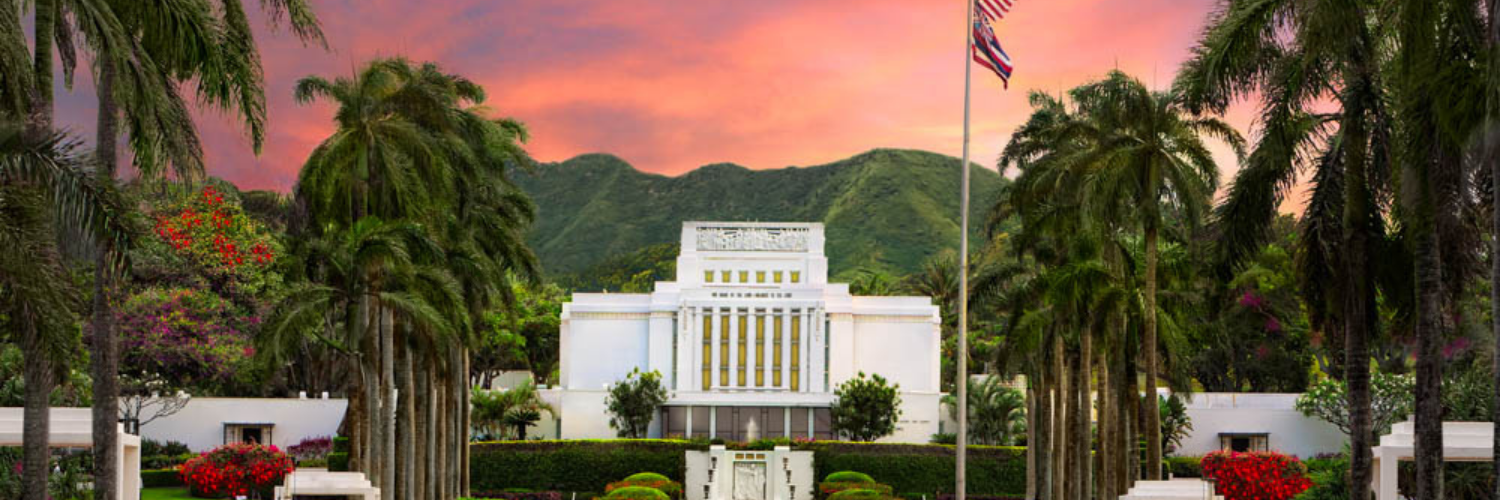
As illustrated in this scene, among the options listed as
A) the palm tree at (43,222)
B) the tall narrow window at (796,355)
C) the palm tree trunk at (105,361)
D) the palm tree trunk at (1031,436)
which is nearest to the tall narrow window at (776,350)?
the tall narrow window at (796,355)

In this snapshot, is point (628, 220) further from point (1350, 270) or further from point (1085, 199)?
point (1350, 270)

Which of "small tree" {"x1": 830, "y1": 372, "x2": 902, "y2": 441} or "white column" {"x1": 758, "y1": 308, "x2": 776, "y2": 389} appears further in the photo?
"white column" {"x1": 758, "y1": 308, "x2": 776, "y2": 389}

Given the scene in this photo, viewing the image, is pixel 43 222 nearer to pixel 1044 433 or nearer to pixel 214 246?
pixel 1044 433

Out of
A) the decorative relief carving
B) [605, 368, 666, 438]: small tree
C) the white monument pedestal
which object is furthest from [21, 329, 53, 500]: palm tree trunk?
the decorative relief carving

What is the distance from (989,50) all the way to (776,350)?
143ft

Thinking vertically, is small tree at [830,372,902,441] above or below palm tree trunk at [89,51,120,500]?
below

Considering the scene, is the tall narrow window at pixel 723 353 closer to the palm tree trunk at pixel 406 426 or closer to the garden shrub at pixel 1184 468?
the garden shrub at pixel 1184 468

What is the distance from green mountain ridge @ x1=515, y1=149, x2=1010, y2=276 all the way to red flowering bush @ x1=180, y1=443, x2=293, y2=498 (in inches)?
3224

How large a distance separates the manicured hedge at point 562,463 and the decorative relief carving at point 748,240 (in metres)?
19.2

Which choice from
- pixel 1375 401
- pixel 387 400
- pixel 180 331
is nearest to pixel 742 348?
pixel 180 331

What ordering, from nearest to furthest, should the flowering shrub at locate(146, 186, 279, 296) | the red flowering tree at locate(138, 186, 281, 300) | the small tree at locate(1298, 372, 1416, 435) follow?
the small tree at locate(1298, 372, 1416, 435), the red flowering tree at locate(138, 186, 281, 300), the flowering shrub at locate(146, 186, 279, 296)

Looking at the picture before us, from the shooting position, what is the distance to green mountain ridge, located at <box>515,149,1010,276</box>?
139875mm

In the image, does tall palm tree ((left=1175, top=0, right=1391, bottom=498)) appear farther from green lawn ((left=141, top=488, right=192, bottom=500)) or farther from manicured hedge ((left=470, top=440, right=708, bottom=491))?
manicured hedge ((left=470, top=440, right=708, bottom=491))

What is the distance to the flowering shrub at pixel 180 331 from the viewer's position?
6059 cm
